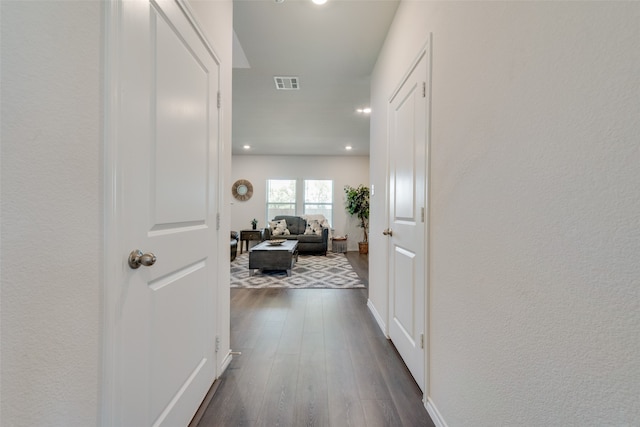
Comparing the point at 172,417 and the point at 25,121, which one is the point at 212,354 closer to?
the point at 172,417

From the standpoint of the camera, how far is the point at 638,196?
0.53m

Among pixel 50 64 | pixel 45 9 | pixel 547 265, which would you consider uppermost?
pixel 45 9

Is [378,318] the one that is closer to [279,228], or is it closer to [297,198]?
[279,228]

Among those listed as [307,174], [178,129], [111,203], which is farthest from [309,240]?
[111,203]

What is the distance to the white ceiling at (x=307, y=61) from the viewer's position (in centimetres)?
218

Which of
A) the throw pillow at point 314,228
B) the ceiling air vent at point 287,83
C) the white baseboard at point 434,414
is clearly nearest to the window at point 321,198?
the throw pillow at point 314,228

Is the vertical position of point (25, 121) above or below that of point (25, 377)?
above

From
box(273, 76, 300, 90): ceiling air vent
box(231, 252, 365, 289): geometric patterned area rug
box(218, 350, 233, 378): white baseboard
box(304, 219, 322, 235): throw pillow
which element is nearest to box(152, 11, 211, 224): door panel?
box(218, 350, 233, 378): white baseboard

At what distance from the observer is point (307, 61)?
2.87m

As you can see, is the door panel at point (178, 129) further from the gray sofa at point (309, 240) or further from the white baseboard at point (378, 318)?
the gray sofa at point (309, 240)

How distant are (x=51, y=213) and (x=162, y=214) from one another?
449mm

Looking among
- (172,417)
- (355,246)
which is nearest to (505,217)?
(172,417)

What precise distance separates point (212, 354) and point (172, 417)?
456 millimetres

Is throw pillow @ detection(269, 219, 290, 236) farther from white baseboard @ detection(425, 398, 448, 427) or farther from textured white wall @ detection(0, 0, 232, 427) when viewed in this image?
textured white wall @ detection(0, 0, 232, 427)
